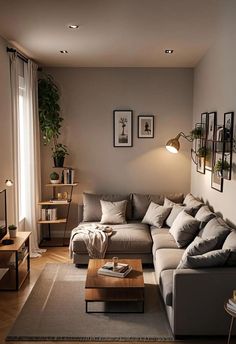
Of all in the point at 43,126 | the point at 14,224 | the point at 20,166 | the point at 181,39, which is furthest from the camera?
the point at 43,126

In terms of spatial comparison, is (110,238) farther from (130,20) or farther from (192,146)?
(130,20)

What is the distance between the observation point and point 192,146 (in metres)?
6.36

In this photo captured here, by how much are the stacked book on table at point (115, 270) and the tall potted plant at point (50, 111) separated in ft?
8.24

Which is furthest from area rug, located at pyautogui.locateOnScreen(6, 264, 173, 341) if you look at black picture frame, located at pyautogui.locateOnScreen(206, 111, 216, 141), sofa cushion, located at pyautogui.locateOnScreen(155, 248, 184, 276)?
black picture frame, located at pyautogui.locateOnScreen(206, 111, 216, 141)

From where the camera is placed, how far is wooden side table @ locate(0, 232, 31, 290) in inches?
169

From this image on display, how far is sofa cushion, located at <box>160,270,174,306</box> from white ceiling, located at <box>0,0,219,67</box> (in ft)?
8.07

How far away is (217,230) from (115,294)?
1.18 meters

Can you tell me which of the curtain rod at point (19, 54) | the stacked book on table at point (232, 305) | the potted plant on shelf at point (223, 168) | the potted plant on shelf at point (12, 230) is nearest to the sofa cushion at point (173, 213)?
the potted plant on shelf at point (223, 168)

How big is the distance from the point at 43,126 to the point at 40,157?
554 millimetres

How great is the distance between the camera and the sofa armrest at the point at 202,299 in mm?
3262

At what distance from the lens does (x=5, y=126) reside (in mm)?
4688

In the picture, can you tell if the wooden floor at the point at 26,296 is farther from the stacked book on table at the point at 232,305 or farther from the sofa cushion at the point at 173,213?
the sofa cushion at the point at 173,213

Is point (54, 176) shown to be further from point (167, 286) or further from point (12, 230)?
point (167, 286)

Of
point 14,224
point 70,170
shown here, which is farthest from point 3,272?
point 70,170
